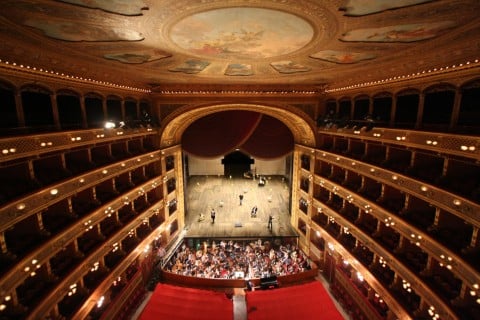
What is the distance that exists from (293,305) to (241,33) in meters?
11.1

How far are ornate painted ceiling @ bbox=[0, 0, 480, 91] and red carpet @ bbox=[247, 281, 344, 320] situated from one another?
10.1 metres

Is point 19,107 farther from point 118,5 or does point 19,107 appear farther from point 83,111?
point 118,5

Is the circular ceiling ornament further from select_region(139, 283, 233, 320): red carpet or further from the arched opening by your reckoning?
the arched opening

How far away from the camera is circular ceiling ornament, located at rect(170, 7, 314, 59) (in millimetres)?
5504

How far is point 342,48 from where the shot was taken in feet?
25.8

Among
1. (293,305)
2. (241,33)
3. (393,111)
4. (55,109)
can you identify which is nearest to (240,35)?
(241,33)

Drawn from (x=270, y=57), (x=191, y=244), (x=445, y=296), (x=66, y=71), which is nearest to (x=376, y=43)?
(x=270, y=57)

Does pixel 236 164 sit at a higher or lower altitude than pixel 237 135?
lower

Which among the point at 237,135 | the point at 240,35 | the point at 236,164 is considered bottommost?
the point at 236,164

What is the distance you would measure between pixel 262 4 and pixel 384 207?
10.5 m

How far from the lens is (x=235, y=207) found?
2431 centimetres

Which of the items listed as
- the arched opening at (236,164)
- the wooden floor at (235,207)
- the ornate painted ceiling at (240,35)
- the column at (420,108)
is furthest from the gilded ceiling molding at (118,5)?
the arched opening at (236,164)

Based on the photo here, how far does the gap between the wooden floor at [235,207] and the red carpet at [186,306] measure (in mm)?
6850

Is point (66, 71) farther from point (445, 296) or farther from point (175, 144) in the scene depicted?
point (445, 296)
